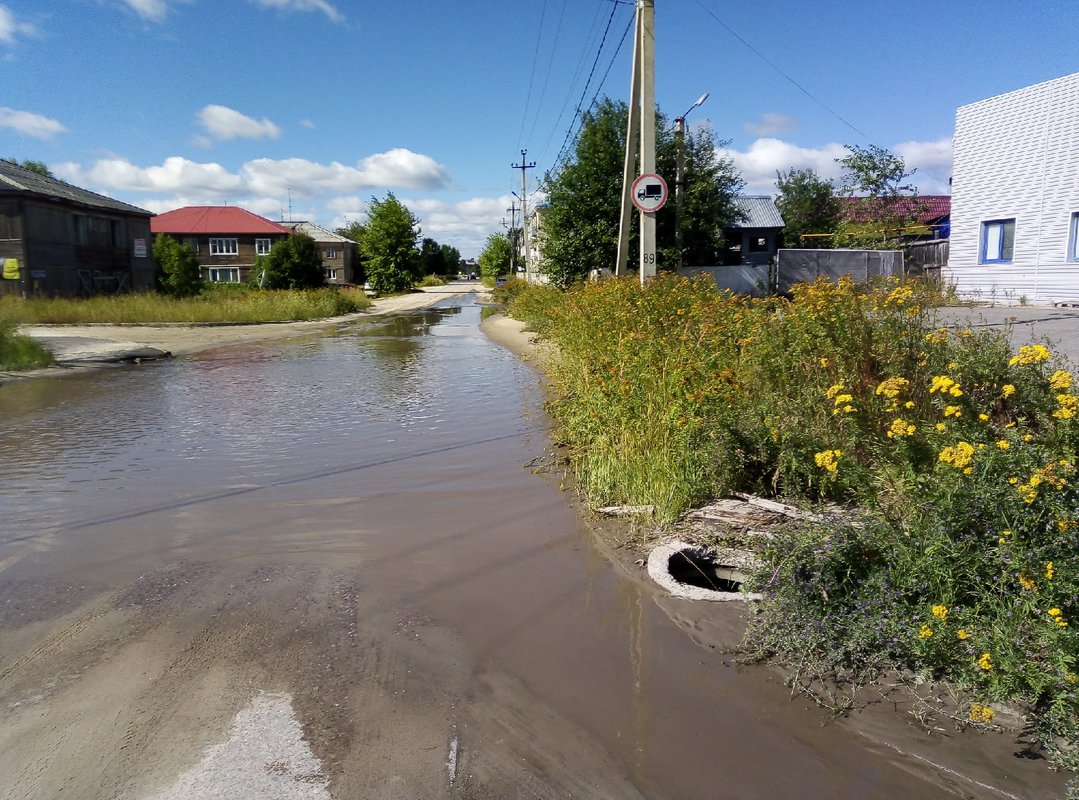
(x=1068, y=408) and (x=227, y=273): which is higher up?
(x=227, y=273)

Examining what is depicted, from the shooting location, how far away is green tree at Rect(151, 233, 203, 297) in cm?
4412

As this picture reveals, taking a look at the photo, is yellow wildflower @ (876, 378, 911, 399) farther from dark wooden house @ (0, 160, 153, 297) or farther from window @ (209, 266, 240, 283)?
window @ (209, 266, 240, 283)

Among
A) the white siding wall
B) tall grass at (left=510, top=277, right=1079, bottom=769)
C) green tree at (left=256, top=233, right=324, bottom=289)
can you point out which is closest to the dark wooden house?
green tree at (left=256, top=233, right=324, bottom=289)

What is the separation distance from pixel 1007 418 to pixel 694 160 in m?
21.8

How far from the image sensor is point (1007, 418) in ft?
15.6

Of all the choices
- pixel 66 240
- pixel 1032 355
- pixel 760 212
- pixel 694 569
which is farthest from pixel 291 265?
pixel 1032 355

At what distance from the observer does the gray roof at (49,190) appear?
1244 inches

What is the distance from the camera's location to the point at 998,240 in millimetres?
21625

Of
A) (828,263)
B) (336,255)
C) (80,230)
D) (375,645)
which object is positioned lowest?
(375,645)

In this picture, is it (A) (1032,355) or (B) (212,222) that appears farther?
(B) (212,222)

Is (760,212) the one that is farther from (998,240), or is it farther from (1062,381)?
(1062,381)

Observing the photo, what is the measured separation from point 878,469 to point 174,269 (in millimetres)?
46891

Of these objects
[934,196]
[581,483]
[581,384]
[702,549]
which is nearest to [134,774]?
[702,549]

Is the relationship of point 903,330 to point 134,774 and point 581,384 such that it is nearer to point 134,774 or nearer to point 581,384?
point 581,384
